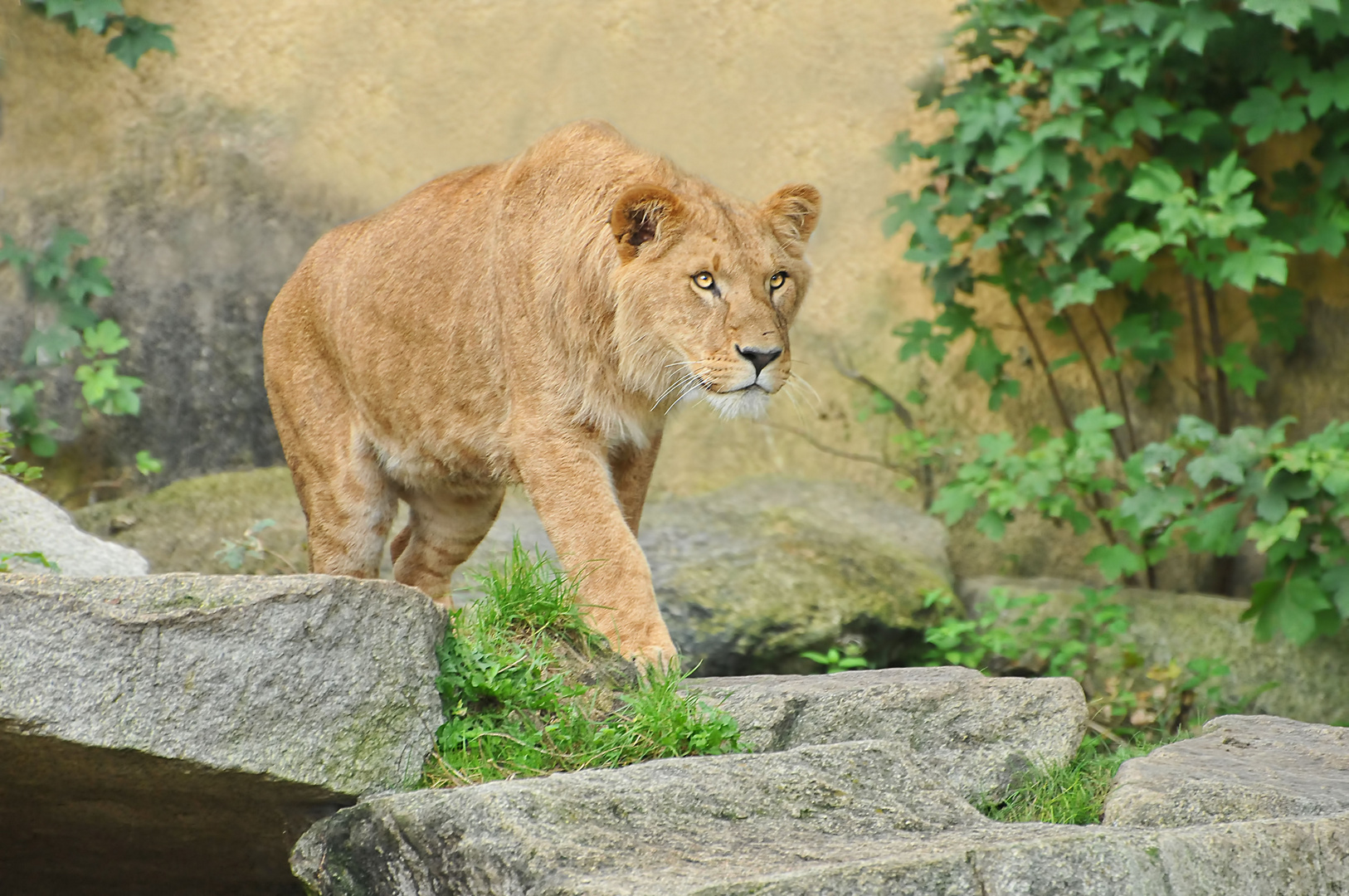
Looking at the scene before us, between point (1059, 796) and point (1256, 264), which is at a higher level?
point (1256, 264)

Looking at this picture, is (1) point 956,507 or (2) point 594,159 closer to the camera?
(2) point 594,159

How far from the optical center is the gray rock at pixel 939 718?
3.95m

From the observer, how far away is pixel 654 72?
8.40 m

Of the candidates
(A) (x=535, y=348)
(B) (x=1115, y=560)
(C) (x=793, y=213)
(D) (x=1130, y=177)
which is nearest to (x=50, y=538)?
(A) (x=535, y=348)

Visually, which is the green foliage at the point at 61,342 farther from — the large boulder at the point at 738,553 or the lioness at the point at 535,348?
the lioness at the point at 535,348

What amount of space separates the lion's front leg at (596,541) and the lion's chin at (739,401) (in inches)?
15.9

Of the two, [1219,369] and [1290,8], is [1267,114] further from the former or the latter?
[1219,369]

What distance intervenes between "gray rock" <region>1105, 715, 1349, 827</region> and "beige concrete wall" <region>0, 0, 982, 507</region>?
14.1ft

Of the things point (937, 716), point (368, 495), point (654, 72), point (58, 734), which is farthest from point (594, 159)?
point (654, 72)

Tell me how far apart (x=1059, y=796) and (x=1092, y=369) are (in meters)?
4.44

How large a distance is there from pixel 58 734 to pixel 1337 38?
675cm

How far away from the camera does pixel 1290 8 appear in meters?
6.33

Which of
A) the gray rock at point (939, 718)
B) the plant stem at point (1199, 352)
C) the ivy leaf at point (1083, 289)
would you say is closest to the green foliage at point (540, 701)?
the gray rock at point (939, 718)

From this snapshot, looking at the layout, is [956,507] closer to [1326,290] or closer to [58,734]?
[1326,290]
